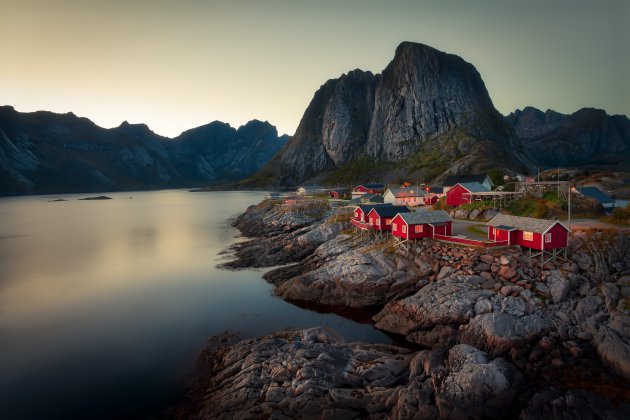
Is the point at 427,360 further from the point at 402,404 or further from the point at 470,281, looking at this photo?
the point at 470,281

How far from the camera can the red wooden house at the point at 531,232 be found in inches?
1083

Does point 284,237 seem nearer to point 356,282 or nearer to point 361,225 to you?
point 361,225

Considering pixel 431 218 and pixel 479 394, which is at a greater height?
pixel 431 218

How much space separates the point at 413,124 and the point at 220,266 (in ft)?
508

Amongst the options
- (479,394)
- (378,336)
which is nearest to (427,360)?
(479,394)

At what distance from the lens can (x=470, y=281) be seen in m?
27.3

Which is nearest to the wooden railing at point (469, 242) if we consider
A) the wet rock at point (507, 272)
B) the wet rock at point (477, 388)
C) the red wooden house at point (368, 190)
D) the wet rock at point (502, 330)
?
the wet rock at point (507, 272)

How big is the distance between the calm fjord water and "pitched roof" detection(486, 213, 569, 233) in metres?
16.1

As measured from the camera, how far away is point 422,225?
115ft

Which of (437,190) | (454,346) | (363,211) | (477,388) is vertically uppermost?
(437,190)

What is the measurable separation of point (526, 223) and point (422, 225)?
928 centimetres

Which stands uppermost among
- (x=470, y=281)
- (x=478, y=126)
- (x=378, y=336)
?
(x=478, y=126)

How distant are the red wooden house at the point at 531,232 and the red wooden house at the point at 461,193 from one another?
22157 millimetres

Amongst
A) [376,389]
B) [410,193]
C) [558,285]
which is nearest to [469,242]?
[558,285]
